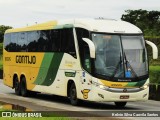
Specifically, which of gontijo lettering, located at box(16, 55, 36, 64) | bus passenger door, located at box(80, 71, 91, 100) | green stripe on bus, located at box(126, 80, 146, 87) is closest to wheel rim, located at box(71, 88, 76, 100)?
bus passenger door, located at box(80, 71, 91, 100)

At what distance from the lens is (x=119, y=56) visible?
20.2m

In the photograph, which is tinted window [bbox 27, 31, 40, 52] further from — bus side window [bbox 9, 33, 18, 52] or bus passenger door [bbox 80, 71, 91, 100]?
bus passenger door [bbox 80, 71, 91, 100]

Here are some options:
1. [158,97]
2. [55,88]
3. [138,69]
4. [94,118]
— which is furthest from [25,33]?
[94,118]

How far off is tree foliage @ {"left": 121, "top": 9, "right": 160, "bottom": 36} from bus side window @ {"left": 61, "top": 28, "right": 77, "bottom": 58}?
5080 cm

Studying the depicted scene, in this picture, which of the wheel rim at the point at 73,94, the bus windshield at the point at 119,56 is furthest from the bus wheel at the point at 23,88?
the bus windshield at the point at 119,56

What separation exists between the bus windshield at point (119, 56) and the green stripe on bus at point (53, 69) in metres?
3.08

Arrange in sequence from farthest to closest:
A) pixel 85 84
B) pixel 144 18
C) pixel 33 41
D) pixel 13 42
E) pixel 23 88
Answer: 1. pixel 144 18
2. pixel 13 42
3. pixel 23 88
4. pixel 33 41
5. pixel 85 84

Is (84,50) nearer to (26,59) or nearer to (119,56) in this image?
(119,56)

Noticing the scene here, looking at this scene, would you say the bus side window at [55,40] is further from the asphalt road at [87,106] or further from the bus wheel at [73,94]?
the asphalt road at [87,106]

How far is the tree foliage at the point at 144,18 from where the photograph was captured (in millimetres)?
77375

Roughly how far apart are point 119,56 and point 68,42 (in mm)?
2795

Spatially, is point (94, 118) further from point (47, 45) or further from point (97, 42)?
point (47, 45)

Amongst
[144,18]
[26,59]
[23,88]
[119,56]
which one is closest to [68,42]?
[119,56]

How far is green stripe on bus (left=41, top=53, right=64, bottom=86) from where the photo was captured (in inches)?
919
